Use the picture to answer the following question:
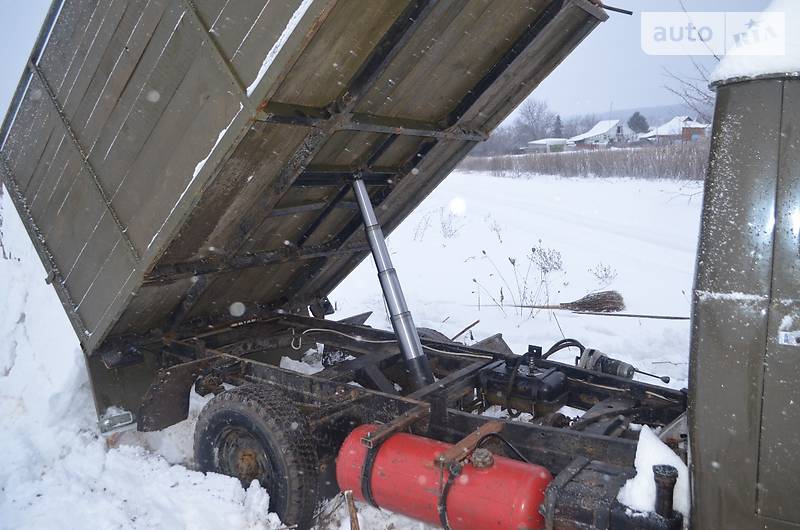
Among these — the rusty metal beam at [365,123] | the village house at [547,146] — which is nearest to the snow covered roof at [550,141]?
the village house at [547,146]

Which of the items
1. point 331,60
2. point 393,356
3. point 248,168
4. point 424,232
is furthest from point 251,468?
point 424,232

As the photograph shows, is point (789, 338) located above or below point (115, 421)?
above

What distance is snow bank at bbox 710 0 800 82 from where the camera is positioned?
200 cm

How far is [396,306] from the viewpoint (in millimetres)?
4625

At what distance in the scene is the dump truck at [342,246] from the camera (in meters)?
2.13

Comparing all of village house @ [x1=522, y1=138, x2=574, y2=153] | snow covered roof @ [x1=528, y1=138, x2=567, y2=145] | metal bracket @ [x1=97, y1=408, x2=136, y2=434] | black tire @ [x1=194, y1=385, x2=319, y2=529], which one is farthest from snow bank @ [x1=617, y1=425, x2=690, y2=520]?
snow covered roof @ [x1=528, y1=138, x2=567, y2=145]

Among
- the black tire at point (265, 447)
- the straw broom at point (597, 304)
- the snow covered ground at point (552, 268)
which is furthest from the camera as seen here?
the straw broom at point (597, 304)

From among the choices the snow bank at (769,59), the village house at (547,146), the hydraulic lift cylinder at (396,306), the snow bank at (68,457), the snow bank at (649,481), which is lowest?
the snow bank at (68,457)

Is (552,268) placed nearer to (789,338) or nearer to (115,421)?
(115,421)

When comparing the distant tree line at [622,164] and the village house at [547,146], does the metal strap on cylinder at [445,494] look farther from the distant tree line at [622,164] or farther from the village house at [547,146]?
the village house at [547,146]

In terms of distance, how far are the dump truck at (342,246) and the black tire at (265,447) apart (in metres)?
0.02

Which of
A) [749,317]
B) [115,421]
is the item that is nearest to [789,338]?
[749,317]

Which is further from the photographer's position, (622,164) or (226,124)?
(622,164)

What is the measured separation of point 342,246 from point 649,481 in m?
3.55
